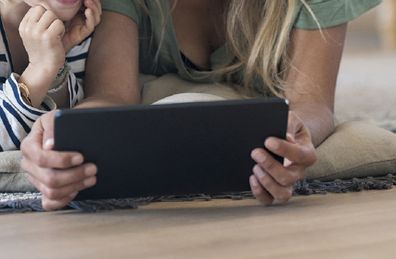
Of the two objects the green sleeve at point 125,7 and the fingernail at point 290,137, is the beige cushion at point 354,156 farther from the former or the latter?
the green sleeve at point 125,7

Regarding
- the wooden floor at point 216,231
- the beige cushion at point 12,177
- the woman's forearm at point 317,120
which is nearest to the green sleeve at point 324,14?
the woman's forearm at point 317,120

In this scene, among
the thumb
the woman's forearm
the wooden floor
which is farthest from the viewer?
the woman's forearm

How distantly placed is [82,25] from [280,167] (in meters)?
0.42

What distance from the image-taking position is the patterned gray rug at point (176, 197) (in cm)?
117

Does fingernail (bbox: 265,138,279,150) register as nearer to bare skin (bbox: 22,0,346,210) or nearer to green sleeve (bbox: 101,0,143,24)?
bare skin (bbox: 22,0,346,210)

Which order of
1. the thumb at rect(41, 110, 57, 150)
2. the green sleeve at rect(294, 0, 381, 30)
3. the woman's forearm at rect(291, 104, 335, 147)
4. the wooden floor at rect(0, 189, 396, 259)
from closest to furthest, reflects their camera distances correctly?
the wooden floor at rect(0, 189, 396, 259)
the thumb at rect(41, 110, 57, 150)
the woman's forearm at rect(291, 104, 335, 147)
the green sleeve at rect(294, 0, 381, 30)

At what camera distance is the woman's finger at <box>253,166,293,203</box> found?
1.13 meters

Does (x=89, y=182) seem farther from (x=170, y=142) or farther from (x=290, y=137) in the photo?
(x=290, y=137)

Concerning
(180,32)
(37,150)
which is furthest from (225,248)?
(180,32)

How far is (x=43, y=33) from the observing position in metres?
1.28

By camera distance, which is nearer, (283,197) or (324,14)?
(283,197)

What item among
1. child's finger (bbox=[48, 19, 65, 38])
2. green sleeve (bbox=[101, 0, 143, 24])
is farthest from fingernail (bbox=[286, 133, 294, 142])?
green sleeve (bbox=[101, 0, 143, 24])

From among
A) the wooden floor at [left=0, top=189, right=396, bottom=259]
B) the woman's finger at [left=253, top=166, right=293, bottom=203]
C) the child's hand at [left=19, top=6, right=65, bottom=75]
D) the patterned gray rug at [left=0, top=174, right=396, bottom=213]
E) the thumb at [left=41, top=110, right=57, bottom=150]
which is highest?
the child's hand at [left=19, top=6, right=65, bottom=75]

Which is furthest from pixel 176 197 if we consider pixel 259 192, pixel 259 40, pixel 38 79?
pixel 259 40
